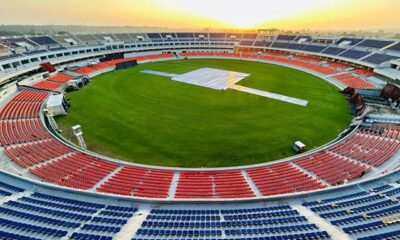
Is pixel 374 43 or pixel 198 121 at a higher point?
pixel 374 43

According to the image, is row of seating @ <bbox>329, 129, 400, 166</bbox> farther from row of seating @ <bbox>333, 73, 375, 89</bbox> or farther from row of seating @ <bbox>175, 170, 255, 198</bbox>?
row of seating @ <bbox>333, 73, 375, 89</bbox>

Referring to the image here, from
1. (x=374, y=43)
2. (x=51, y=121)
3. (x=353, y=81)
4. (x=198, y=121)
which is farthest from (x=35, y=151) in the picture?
(x=374, y=43)

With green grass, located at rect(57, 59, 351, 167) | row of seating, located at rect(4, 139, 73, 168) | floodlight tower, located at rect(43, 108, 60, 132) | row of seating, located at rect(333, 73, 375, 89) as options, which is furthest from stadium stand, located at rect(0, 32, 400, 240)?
row of seating, located at rect(333, 73, 375, 89)

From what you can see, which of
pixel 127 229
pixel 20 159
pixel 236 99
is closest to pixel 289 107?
pixel 236 99

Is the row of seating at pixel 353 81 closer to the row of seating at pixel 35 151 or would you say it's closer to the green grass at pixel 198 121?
the green grass at pixel 198 121

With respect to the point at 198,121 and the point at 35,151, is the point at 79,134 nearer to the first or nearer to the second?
the point at 35,151

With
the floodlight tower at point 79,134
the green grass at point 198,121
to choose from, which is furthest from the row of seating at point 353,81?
the floodlight tower at point 79,134

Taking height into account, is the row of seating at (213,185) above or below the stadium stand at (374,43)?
below

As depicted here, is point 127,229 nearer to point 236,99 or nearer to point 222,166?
point 222,166
